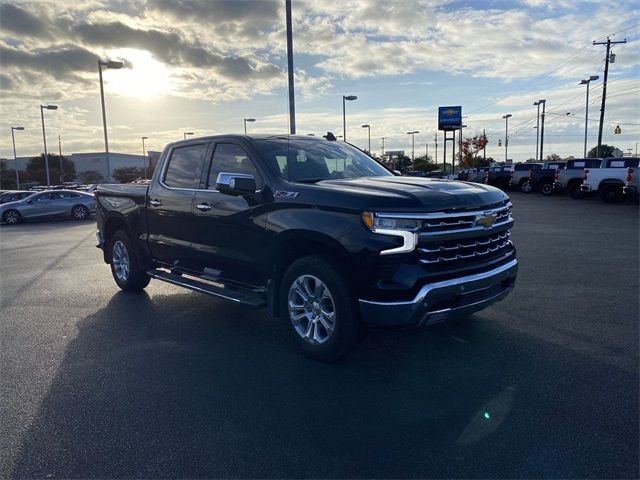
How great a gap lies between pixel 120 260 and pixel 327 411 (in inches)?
197

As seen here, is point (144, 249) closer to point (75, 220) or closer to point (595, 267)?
point (595, 267)

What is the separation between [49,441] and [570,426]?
336cm

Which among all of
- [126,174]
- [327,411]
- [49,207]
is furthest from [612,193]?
[126,174]

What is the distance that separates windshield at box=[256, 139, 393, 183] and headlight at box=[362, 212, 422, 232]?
114 centimetres

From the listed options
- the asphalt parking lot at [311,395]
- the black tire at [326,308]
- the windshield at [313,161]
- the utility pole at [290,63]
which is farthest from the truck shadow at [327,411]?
the utility pole at [290,63]

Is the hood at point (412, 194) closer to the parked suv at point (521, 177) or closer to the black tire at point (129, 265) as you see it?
the black tire at point (129, 265)

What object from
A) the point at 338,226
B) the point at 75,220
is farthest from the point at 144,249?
the point at 75,220

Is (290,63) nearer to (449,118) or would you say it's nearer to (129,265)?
(129,265)

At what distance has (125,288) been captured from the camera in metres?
7.50

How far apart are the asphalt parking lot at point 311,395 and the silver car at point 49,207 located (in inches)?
723

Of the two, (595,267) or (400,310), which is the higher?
(400,310)

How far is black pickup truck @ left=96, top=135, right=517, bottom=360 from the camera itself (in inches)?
158

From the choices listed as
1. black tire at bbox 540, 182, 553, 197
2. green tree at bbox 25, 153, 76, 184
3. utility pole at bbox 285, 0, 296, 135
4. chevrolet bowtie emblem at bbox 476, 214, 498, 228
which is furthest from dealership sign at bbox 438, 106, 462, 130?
chevrolet bowtie emblem at bbox 476, 214, 498, 228

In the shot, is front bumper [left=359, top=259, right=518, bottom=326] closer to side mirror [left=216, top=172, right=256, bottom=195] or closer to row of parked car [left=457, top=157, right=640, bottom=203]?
side mirror [left=216, top=172, right=256, bottom=195]
